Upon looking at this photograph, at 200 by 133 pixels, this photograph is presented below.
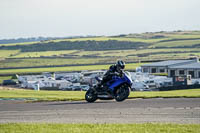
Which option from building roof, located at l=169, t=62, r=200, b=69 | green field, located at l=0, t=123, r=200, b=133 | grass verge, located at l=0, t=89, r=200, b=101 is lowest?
building roof, located at l=169, t=62, r=200, b=69

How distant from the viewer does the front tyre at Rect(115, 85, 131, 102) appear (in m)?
23.5

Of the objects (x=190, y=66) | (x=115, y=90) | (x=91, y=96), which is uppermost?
(x=115, y=90)

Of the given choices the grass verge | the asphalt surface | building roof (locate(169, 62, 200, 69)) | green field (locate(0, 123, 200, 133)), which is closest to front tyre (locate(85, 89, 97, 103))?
the grass verge

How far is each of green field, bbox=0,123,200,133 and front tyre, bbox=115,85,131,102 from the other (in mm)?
8742

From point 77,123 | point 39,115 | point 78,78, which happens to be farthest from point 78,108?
point 78,78

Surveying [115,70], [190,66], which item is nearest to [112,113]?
[115,70]

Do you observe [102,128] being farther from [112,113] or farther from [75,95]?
[75,95]

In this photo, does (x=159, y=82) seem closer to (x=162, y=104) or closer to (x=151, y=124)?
(x=162, y=104)

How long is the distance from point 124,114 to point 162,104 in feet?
11.2

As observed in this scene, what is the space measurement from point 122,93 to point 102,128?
947 centimetres

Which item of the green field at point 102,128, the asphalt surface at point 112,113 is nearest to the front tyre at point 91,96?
the asphalt surface at point 112,113

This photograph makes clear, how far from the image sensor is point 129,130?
45.0 ft

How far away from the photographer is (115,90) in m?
23.7

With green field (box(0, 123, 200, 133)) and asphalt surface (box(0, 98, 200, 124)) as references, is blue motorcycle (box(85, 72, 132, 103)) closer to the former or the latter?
asphalt surface (box(0, 98, 200, 124))
